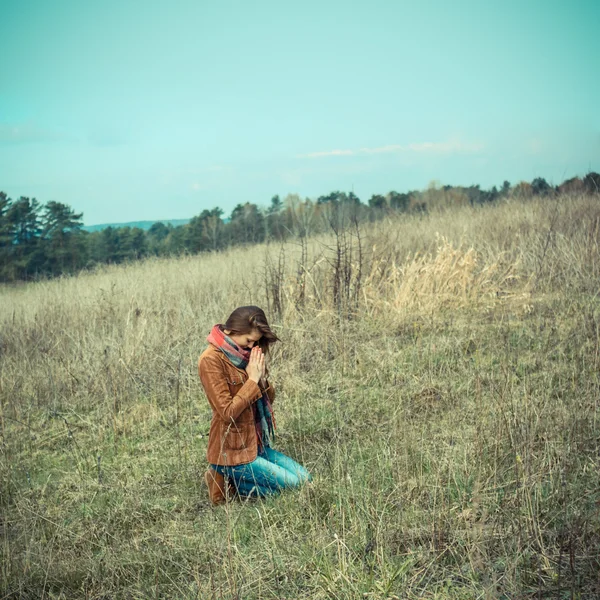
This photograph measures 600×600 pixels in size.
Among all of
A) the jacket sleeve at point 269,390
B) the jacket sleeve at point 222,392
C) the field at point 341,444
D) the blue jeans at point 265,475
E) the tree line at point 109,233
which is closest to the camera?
the field at point 341,444

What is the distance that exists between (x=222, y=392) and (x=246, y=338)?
1.11ft

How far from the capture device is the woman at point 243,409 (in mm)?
3285

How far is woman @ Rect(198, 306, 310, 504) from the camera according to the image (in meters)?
3.29

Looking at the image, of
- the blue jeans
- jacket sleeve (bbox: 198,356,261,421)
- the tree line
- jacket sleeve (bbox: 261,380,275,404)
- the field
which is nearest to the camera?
the field

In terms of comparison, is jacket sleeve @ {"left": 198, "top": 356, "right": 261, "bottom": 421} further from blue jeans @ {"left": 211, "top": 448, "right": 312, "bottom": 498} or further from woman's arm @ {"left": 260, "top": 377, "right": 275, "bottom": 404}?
blue jeans @ {"left": 211, "top": 448, "right": 312, "bottom": 498}

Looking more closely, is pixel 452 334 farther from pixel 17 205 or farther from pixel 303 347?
pixel 17 205

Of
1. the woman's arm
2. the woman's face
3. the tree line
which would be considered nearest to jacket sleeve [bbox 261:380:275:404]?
the woman's arm

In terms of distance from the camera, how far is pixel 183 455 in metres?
4.26

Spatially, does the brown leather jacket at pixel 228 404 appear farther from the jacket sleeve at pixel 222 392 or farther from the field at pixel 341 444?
the field at pixel 341 444

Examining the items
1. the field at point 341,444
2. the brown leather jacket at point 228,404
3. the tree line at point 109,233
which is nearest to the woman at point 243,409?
the brown leather jacket at point 228,404

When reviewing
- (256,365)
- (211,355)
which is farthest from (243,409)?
(211,355)

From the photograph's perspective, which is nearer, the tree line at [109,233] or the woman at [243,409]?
the woman at [243,409]

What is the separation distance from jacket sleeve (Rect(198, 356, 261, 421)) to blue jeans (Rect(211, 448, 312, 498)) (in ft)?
1.12

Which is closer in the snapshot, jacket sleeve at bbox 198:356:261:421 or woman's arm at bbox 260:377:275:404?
jacket sleeve at bbox 198:356:261:421
